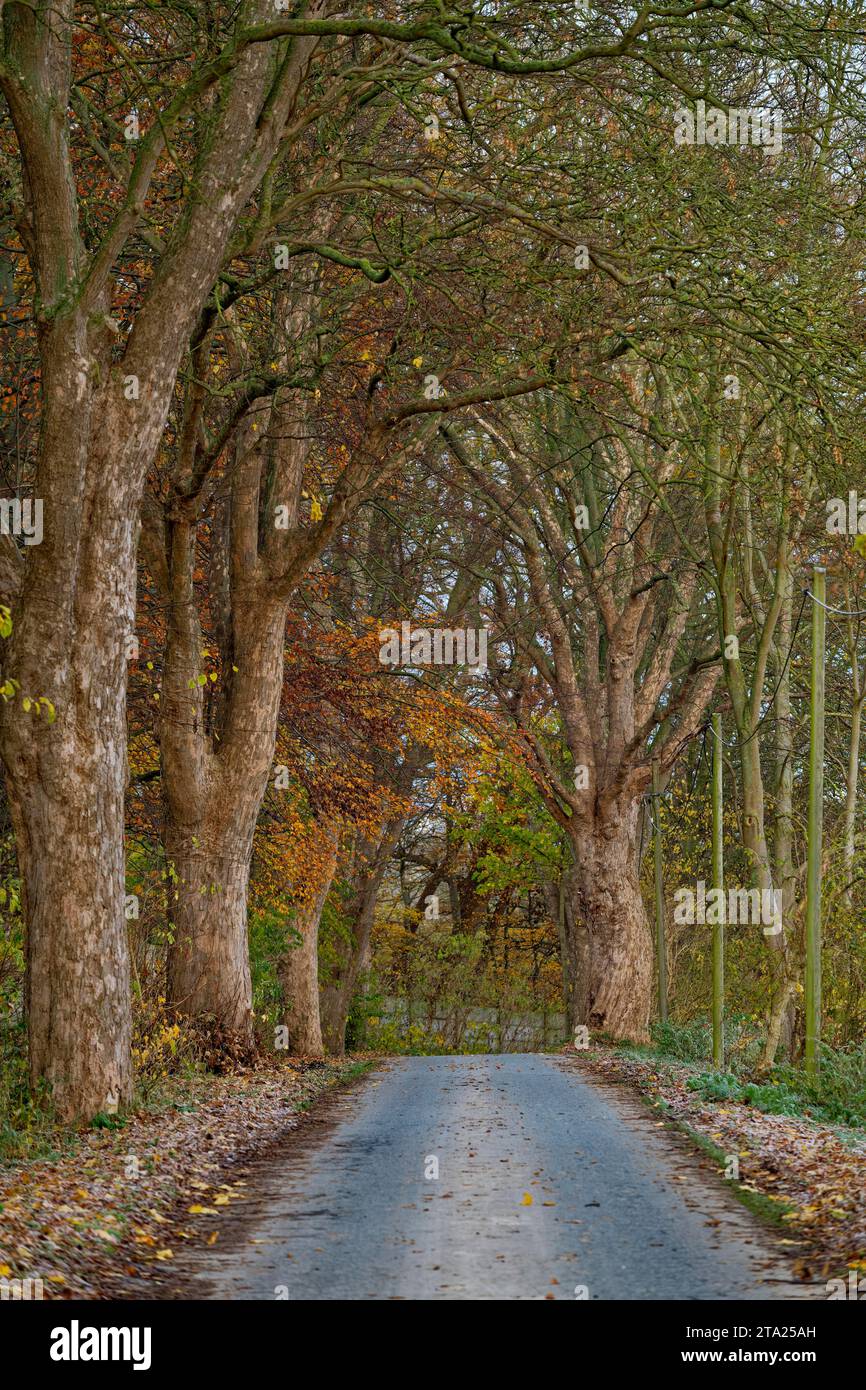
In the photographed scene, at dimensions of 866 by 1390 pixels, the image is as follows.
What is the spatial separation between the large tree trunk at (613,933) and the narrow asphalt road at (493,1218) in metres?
10.8

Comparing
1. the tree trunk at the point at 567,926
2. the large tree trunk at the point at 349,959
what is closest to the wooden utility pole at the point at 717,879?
the tree trunk at the point at 567,926

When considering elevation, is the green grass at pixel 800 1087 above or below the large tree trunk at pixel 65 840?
below

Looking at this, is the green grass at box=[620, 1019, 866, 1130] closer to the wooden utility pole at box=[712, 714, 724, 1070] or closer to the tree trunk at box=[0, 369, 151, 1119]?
the wooden utility pole at box=[712, 714, 724, 1070]

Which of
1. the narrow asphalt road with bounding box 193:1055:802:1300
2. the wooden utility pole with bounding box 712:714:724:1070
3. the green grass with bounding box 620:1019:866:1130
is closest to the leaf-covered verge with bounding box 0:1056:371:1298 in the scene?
the narrow asphalt road with bounding box 193:1055:802:1300

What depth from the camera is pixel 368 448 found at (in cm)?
1549

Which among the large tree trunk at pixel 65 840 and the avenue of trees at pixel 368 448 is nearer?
the large tree trunk at pixel 65 840

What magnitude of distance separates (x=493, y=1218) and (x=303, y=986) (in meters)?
18.1

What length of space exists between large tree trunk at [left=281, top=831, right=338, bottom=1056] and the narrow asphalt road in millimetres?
11941

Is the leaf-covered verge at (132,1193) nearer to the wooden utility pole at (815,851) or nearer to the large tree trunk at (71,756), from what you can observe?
the large tree trunk at (71,756)

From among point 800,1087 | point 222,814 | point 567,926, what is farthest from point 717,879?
point 567,926

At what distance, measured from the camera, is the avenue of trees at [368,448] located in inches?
441

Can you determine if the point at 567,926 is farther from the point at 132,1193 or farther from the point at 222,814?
the point at 132,1193

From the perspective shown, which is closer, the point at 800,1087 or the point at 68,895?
the point at 68,895
